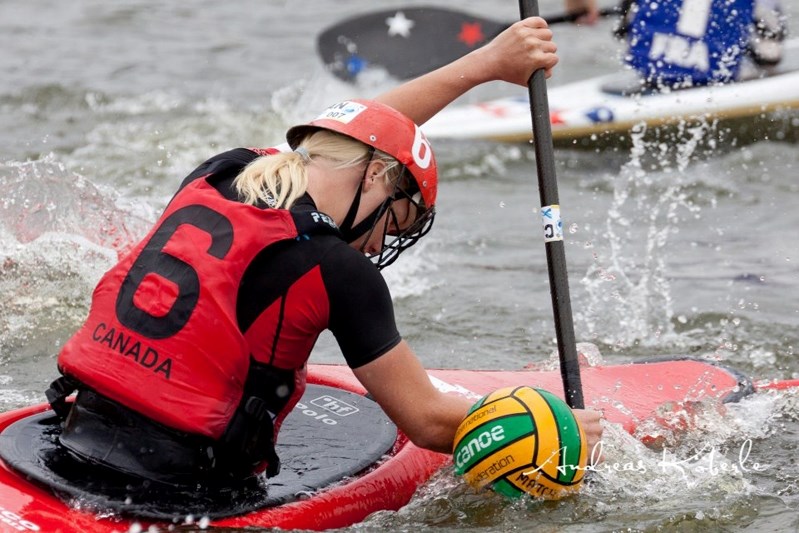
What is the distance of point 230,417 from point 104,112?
6.82 meters

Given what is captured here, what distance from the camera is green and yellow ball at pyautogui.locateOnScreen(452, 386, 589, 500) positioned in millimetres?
3176

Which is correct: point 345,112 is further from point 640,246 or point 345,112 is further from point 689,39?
point 689,39

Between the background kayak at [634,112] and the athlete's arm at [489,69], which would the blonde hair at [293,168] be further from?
the background kayak at [634,112]

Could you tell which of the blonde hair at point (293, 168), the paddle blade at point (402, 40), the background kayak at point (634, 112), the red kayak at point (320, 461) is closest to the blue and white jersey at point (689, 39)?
the background kayak at point (634, 112)

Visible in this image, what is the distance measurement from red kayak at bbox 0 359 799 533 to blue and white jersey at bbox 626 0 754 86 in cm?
446

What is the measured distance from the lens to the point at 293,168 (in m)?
3.00

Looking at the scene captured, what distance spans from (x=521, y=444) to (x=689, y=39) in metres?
5.91

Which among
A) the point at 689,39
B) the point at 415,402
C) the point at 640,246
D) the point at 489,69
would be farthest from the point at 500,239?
the point at 415,402

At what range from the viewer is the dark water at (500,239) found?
145 inches

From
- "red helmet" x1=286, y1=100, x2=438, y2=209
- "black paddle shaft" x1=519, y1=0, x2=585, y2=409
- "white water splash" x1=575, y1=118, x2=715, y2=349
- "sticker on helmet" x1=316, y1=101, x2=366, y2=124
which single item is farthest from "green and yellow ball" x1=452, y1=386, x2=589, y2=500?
"white water splash" x1=575, y1=118, x2=715, y2=349

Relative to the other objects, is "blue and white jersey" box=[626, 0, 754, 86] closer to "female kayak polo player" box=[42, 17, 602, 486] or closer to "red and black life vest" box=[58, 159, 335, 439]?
"female kayak polo player" box=[42, 17, 602, 486]

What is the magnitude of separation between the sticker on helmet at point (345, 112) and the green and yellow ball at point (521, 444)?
0.87m

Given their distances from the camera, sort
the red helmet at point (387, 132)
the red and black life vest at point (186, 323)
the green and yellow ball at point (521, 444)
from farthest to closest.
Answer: the green and yellow ball at point (521, 444), the red helmet at point (387, 132), the red and black life vest at point (186, 323)

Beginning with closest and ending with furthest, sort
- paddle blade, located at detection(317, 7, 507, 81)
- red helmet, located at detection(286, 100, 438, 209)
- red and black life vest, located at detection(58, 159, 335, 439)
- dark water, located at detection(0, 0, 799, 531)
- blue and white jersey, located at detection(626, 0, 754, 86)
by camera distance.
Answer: red and black life vest, located at detection(58, 159, 335, 439)
red helmet, located at detection(286, 100, 438, 209)
dark water, located at detection(0, 0, 799, 531)
blue and white jersey, located at detection(626, 0, 754, 86)
paddle blade, located at detection(317, 7, 507, 81)
